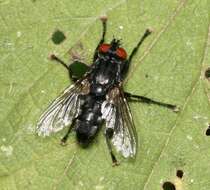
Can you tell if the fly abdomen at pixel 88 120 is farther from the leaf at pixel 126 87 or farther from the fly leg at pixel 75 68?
the fly leg at pixel 75 68

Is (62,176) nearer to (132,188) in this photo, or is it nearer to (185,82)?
(132,188)

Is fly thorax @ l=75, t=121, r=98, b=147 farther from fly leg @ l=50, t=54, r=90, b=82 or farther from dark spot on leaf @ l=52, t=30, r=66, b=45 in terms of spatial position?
dark spot on leaf @ l=52, t=30, r=66, b=45

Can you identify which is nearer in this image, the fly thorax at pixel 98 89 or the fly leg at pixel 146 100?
the fly leg at pixel 146 100

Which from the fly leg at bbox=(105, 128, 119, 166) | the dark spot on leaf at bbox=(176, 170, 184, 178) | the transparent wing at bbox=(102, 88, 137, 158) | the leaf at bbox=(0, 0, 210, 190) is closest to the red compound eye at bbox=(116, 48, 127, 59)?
the leaf at bbox=(0, 0, 210, 190)

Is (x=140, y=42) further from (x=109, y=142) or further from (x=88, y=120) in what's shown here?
(x=109, y=142)

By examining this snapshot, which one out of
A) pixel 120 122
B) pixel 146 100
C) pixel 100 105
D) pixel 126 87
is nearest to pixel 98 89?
pixel 100 105

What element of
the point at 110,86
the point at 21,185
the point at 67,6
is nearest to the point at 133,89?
the point at 110,86

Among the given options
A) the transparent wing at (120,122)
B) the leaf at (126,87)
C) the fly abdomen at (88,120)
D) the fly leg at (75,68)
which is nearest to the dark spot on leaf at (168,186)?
the leaf at (126,87)
